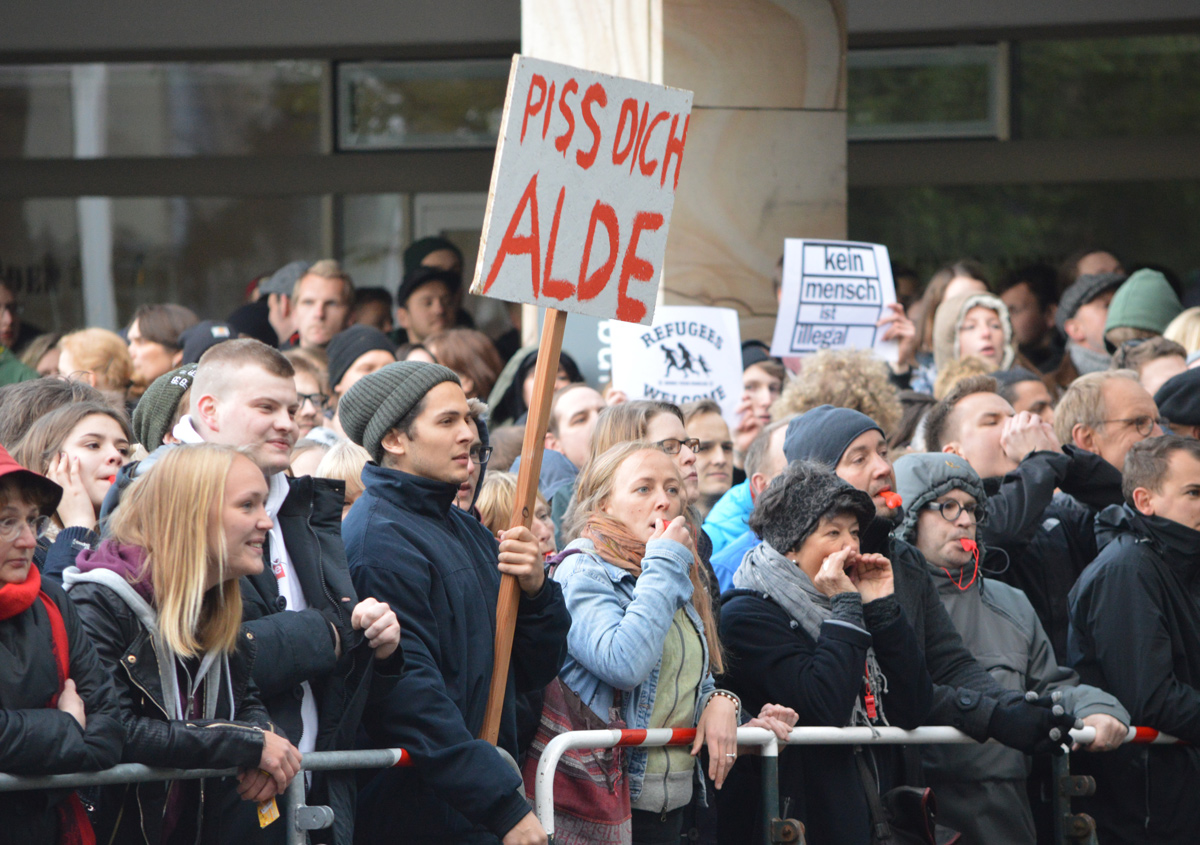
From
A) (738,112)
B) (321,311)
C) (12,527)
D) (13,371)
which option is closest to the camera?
(12,527)

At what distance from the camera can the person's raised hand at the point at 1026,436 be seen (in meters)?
5.91

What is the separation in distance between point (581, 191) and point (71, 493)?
1603mm

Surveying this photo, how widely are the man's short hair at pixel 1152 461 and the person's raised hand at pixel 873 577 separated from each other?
1.29 m

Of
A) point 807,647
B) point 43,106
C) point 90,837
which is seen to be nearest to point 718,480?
point 807,647

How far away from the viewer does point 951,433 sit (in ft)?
19.9

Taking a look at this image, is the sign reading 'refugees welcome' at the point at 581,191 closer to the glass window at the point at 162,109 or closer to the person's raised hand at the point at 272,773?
the person's raised hand at the point at 272,773

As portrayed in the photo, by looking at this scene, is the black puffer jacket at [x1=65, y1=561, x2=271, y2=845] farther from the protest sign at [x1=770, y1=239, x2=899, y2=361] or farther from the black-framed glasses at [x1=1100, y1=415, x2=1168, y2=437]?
the protest sign at [x1=770, y1=239, x2=899, y2=361]

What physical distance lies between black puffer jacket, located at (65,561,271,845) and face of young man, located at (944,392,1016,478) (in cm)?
334

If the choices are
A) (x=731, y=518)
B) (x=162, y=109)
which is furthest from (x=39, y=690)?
(x=162, y=109)

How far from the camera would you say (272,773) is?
3506 mm

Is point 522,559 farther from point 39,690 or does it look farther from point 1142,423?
point 1142,423

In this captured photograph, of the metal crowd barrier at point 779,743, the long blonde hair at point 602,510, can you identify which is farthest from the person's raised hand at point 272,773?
the long blonde hair at point 602,510

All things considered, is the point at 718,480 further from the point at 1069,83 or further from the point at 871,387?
the point at 1069,83

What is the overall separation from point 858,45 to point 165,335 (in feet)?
20.7
